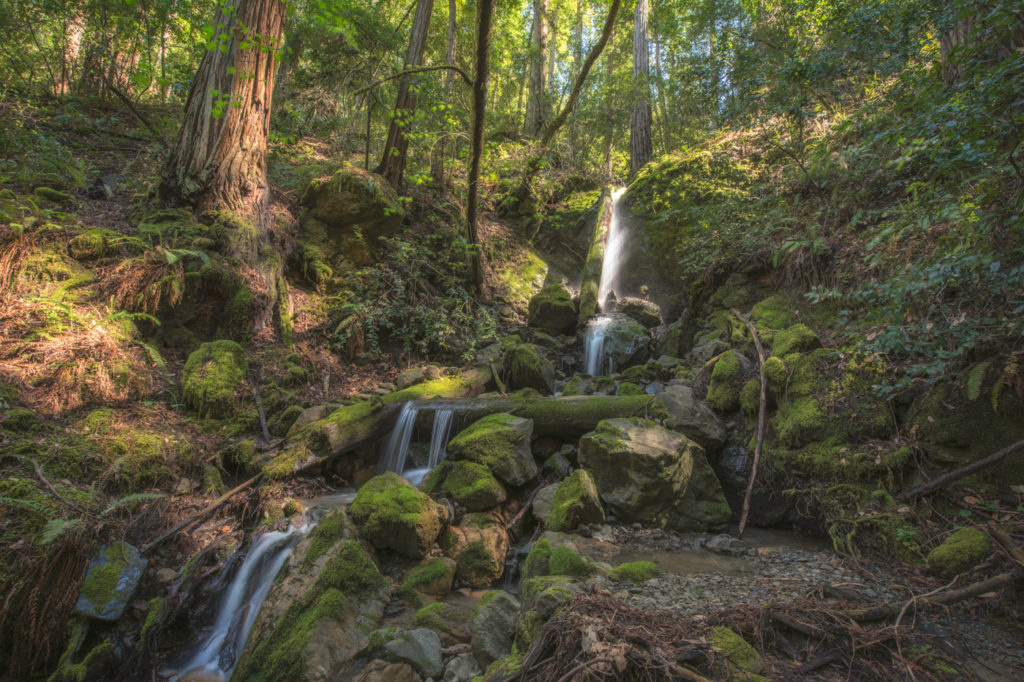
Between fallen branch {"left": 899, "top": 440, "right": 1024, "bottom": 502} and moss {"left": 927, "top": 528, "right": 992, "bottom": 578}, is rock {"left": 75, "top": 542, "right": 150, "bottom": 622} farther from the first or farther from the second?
fallen branch {"left": 899, "top": 440, "right": 1024, "bottom": 502}

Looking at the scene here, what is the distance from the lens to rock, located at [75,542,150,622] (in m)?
3.30

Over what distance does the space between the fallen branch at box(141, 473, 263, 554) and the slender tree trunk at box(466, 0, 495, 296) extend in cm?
586

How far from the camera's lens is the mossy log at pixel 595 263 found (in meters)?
11.0

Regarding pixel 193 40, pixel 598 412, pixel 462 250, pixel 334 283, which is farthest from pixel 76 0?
pixel 598 412

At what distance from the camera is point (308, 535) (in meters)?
3.97

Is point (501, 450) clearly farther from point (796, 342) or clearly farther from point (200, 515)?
point (796, 342)

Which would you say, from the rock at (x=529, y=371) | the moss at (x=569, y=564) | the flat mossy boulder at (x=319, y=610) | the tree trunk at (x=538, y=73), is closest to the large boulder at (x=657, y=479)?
the moss at (x=569, y=564)

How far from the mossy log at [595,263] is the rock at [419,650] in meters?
8.22

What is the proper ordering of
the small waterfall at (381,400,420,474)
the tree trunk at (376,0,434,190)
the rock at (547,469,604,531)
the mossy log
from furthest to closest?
the mossy log, the tree trunk at (376,0,434,190), the small waterfall at (381,400,420,474), the rock at (547,469,604,531)

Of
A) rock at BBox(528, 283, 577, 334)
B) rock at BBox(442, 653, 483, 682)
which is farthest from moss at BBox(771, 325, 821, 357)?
rock at BBox(528, 283, 577, 334)

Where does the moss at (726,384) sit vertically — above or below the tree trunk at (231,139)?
below

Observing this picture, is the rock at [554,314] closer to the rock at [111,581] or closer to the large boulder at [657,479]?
the large boulder at [657,479]

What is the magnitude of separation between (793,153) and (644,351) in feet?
14.0

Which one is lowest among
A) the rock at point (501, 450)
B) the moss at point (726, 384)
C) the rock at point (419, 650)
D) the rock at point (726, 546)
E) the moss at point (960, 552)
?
the rock at point (419, 650)
